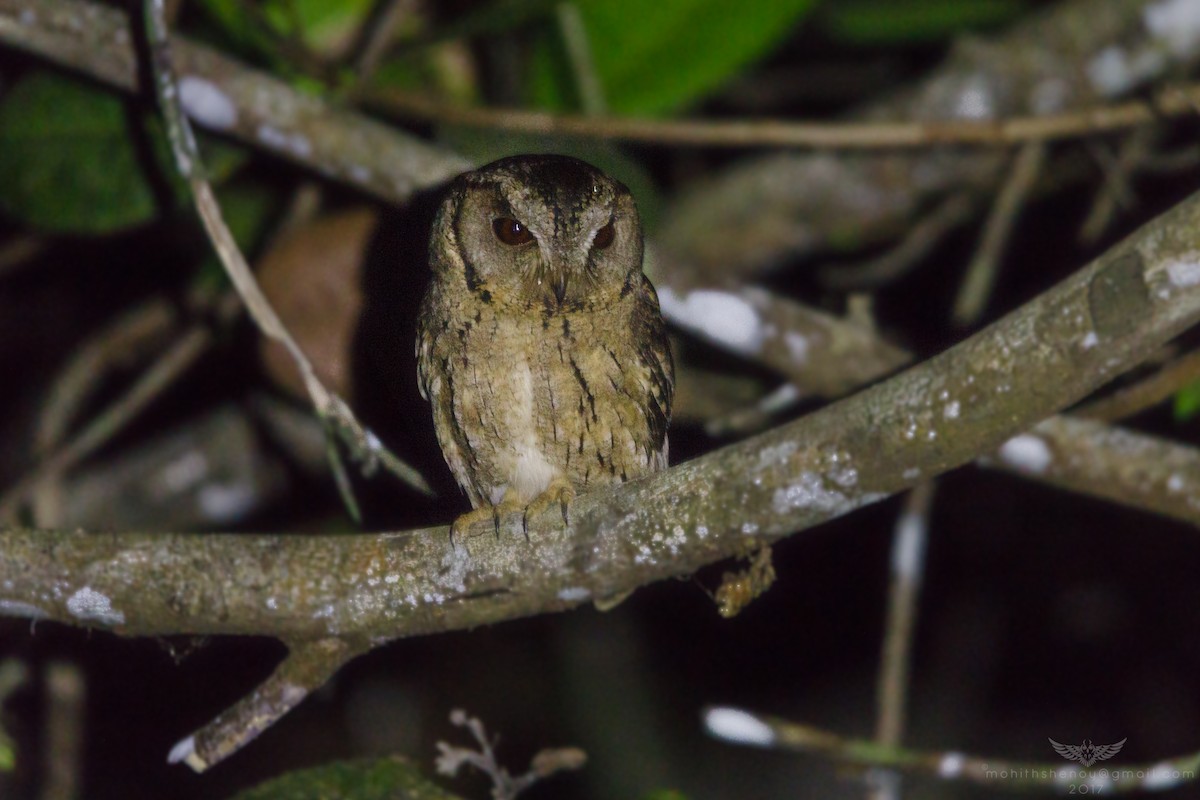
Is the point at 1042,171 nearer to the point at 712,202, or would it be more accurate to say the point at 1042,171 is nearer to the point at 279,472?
the point at 712,202

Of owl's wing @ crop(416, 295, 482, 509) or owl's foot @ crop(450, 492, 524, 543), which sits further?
owl's wing @ crop(416, 295, 482, 509)

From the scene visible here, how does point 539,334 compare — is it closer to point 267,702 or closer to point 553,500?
point 553,500

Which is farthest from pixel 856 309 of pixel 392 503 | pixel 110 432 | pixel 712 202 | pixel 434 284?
pixel 110 432

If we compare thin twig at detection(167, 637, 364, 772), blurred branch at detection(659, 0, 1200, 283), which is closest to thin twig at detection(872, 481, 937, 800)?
blurred branch at detection(659, 0, 1200, 283)

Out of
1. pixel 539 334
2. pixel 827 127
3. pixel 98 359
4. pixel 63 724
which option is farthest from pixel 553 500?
pixel 98 359

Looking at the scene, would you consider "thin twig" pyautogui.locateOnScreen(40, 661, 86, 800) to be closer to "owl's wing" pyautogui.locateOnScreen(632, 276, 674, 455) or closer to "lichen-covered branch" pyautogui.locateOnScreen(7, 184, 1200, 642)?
"lichen-covered branch" pyautogui.locateOnScreen(7, 184, 1200, 642)
